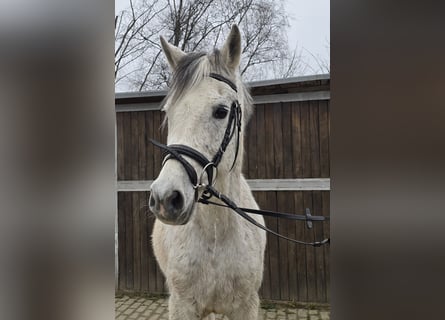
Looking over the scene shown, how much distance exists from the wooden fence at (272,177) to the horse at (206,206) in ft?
0.35

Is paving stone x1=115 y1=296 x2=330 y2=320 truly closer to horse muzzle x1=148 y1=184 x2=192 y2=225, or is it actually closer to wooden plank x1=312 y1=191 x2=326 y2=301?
wooden plank x1=312 y1=191 x2=326 y2=301

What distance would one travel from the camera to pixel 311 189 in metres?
1.09

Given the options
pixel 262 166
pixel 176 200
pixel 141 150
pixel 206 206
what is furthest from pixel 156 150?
pixel 262 166

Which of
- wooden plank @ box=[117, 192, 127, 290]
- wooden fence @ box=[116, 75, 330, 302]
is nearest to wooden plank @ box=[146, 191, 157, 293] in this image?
wooden fence @ box=[116, 75, 330, 302]

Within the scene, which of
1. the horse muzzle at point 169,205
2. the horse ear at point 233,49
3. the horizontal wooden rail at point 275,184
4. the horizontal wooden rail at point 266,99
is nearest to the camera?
the horse muzzle at point 169,205

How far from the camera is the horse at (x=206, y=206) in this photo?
744 millimetres

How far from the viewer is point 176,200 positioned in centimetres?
68

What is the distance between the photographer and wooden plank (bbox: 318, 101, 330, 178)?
92 cm

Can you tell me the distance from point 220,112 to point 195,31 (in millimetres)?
222

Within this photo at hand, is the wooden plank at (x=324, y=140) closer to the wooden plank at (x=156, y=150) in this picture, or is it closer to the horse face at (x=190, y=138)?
the horse face at (x=190, y=138)

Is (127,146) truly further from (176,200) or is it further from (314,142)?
(314,142)

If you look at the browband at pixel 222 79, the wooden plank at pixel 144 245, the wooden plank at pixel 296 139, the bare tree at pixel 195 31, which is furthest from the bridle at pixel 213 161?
the wooden plank at pixel 144 245

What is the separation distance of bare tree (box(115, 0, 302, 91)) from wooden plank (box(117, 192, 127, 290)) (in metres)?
0.38
